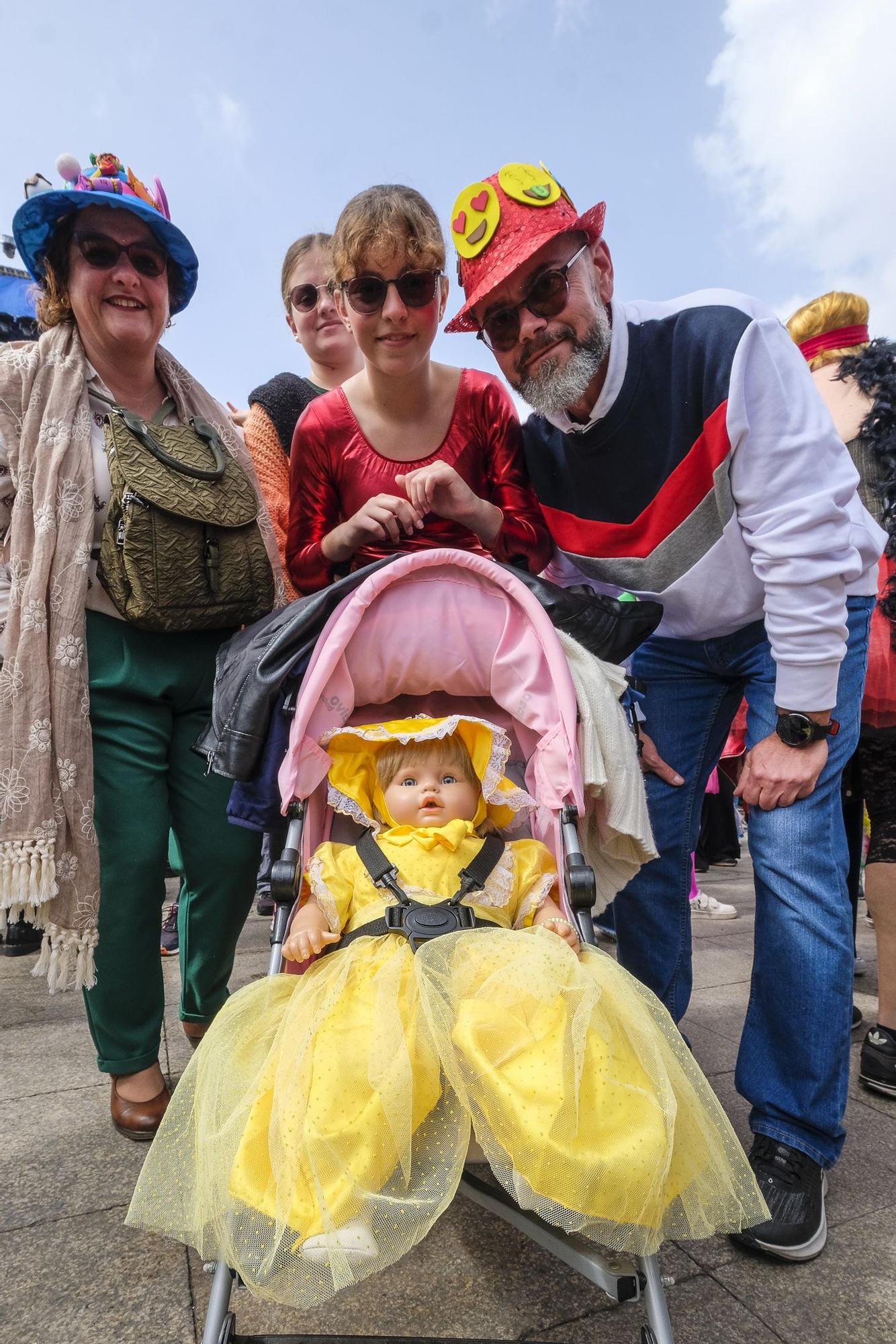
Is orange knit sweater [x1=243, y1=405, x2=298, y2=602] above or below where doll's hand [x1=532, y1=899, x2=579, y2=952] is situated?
above

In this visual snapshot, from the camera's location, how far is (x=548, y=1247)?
1.48 meters

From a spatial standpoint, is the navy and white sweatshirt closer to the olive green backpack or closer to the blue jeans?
the blue jeans

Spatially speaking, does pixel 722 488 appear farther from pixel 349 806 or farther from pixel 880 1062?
pixel 880 1062

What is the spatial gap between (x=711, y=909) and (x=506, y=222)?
167 inches

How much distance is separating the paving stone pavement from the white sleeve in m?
1.18

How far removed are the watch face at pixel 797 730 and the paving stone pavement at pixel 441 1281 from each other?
1085 millimetres

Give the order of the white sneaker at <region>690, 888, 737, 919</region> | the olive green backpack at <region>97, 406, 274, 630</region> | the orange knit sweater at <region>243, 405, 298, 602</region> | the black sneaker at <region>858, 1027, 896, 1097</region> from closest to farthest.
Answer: the olive green backpack at <region>97, 406, 274, 630</region>
the black sneaker at <region>858, 1027, 896, 1097</region>
the orange knit sweater at <region>243, 405, 298, 602</region>
the white sneaker at <region>690, 888, 737, 919</region>

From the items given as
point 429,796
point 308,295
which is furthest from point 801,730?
point 308,295

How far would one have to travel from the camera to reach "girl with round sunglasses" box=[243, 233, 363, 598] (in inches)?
118

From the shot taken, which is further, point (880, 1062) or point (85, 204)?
point (880, 1062)

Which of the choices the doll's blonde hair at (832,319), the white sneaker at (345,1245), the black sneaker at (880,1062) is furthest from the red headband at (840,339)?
the white sneaker at (345,1245)

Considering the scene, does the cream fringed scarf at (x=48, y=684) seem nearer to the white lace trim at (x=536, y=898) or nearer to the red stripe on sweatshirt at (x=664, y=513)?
the white lace trim at (x=536, y=898)

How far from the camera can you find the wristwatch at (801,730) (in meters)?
1.96


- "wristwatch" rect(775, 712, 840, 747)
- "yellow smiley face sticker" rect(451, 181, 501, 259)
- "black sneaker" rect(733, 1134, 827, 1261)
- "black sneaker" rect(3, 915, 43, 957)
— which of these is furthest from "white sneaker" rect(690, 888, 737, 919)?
"yellow smiley face sticker" rect(451, 181, 501, 259)
